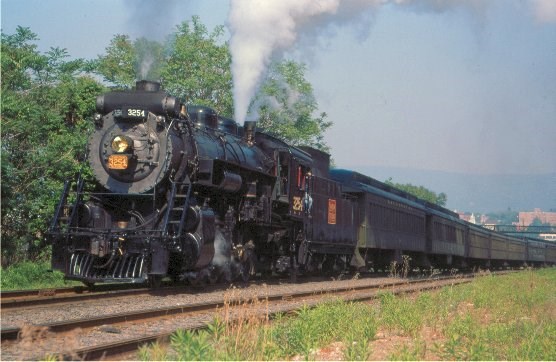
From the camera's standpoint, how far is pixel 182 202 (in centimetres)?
1373

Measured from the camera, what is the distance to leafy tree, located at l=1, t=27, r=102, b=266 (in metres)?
19.7

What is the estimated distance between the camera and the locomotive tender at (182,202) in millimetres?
13195

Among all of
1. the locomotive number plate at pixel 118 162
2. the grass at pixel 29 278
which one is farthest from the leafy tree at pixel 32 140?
the locomotive number plate at pixel 118 162

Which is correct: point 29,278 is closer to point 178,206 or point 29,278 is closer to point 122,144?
point 122,144

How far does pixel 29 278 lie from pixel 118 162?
15.2ft

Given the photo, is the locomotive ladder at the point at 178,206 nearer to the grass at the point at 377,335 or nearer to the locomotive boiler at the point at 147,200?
the locomotive boiler at the point at 147,200

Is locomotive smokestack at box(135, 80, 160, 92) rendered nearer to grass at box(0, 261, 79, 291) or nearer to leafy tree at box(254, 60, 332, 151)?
grass at box(0, 261, 79, 291)

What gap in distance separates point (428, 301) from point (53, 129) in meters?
14.5

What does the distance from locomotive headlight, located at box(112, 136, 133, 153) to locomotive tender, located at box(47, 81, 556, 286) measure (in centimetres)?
2

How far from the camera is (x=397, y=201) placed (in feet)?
93.5

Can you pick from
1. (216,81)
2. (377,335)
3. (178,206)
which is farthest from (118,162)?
(216,81)

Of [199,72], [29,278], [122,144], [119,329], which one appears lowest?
[119,329]

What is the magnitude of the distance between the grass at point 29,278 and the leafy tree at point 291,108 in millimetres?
23488

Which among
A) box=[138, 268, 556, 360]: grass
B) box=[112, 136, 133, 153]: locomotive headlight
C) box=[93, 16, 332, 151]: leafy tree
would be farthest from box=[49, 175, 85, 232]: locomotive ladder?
box=[93, 16, 332, 151]: leafy tree
